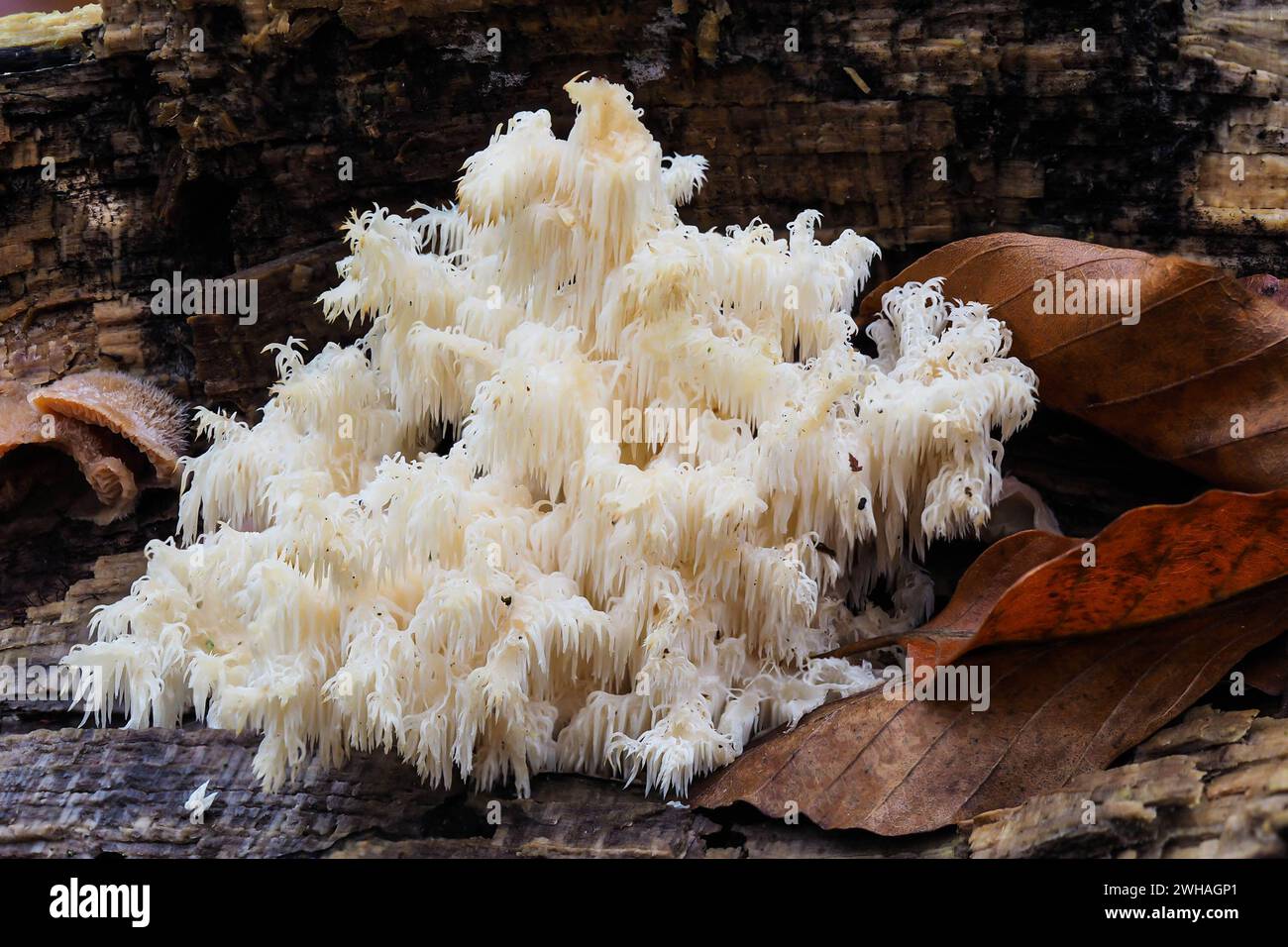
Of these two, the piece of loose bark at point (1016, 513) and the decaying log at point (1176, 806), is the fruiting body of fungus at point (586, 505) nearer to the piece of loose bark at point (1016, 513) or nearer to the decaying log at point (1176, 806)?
the piece of loose bark at point (1016, 513)

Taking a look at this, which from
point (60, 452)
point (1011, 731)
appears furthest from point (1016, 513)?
point (60, 452)

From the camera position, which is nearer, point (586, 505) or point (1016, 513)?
point (586, 505)

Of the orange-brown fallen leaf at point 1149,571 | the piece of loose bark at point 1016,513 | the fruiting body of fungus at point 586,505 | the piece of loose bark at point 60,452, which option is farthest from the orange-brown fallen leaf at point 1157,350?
the piece of loose bark at point 60,452

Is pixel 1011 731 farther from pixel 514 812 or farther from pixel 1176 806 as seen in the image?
pixel 514 812

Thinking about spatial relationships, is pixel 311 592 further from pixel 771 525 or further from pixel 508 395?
pixel 771 525

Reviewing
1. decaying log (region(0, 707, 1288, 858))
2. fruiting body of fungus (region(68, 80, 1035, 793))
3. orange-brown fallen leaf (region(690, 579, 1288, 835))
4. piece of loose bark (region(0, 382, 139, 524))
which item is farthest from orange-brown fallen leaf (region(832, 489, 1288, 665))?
piece of loose bark (region(0, 382, 139, 524))

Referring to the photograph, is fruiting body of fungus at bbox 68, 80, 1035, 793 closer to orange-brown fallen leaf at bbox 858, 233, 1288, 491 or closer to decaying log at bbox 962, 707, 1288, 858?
orange-brown fallen leaf at bbox 858, 233, 1288, 491
